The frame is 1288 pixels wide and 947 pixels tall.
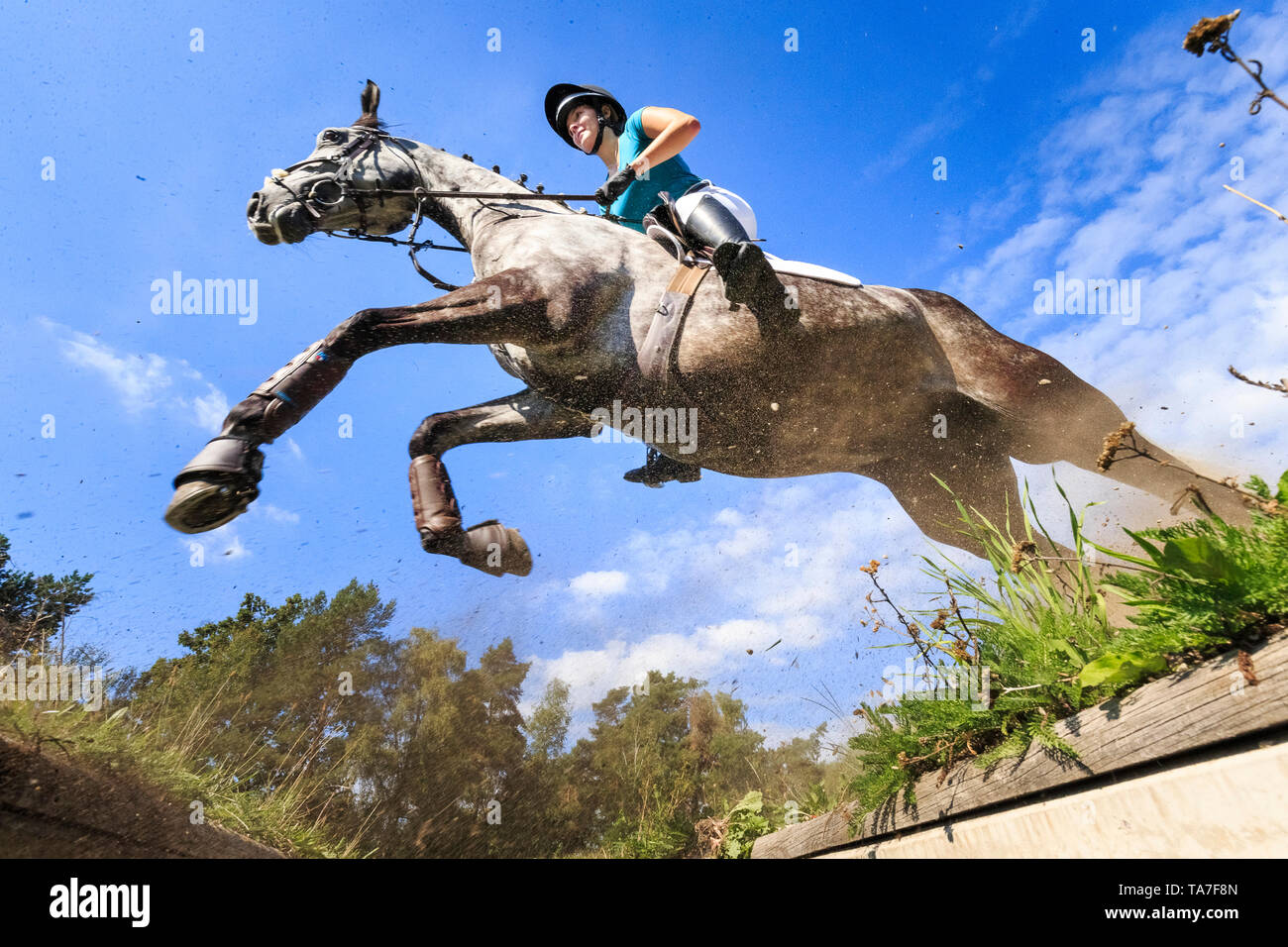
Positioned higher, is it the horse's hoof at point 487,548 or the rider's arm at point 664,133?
A: the rider's arm at point 664,133

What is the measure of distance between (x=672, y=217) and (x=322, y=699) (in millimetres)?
4903

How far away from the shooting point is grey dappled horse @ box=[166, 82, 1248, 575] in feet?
11.7

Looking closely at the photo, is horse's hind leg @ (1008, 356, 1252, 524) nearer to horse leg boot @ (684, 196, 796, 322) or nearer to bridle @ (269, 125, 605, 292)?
horse leg boot @ (684, 196, 796, 322)

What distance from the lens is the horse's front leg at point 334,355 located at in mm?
3121

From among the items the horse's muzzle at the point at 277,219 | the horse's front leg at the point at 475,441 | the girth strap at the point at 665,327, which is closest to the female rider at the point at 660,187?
the girth strap at the point at 665,327

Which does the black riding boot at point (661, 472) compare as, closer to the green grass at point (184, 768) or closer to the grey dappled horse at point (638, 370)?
the grey dappled horse at point (638, 370)

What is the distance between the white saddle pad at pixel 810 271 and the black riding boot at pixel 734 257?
0.89 ft

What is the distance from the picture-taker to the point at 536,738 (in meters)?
5.89

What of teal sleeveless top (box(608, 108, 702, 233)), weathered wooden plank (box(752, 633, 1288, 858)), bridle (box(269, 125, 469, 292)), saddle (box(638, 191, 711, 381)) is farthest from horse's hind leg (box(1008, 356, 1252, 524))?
bridle (box(269, 125, 469, 292))

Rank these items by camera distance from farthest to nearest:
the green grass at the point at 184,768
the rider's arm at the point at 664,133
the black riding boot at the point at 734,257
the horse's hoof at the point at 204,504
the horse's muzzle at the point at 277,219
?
the horse's muzzle at the point at 277,219, the rider's arm at the point at 664,133, the black riding boot at the point at 734,257, the green grass at the point at 184,768, the horse's hoof at the point at 204,504

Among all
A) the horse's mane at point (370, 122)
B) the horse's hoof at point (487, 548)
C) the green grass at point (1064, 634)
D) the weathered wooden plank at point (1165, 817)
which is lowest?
the weathered wooden plank at point (1165, 817)

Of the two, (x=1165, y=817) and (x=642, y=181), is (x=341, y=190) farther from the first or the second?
(x=1165, y=817)

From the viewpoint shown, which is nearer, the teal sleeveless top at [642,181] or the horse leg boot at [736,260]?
the horse leg boot at [736,260]

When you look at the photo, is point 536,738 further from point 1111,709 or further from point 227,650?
point 1111,709
